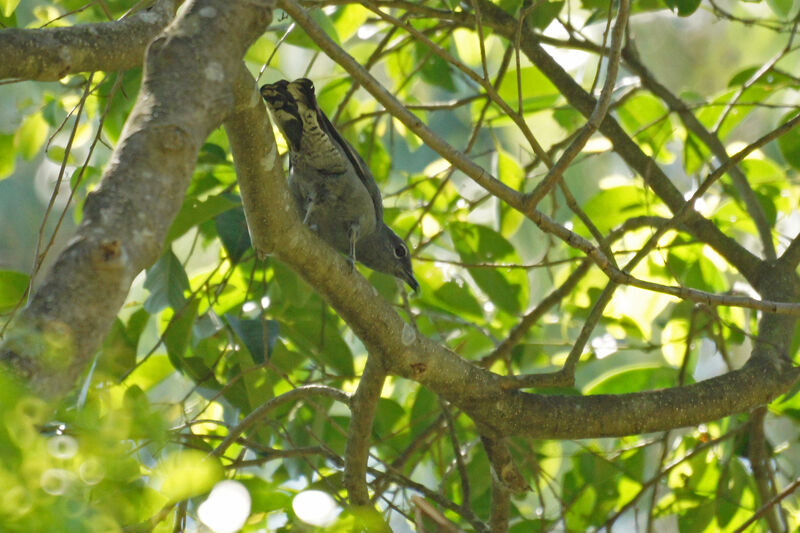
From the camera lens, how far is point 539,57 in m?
3.79

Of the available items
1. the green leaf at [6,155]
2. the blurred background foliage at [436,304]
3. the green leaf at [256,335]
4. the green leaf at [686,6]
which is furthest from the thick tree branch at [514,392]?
the green leaf at [6,155]

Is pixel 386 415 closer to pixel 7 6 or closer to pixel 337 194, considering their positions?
pixel 337 194

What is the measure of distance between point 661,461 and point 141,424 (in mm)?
3108

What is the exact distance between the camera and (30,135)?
419 cm

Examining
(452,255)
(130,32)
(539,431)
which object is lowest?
(539,431)

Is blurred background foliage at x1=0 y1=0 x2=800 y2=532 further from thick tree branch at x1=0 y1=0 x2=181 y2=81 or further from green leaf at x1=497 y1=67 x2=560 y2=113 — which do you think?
thick tree branch at x1=0 y1=0 x2=181 y2=81

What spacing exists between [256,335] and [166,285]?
404mm

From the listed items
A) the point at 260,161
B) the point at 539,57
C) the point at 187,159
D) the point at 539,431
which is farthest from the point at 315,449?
the point at 539,57

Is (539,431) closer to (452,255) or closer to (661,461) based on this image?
(661,461)

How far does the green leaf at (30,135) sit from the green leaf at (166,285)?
1353 millimetres

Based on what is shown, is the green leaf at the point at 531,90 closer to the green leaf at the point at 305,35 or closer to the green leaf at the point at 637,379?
the green leaf at the point at 305,35

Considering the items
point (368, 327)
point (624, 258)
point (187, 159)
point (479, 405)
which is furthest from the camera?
point (624, 258)

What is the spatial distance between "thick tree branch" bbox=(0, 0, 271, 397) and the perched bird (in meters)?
2.04

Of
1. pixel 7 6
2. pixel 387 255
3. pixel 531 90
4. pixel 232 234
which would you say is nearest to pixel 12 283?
pixel 232 234
